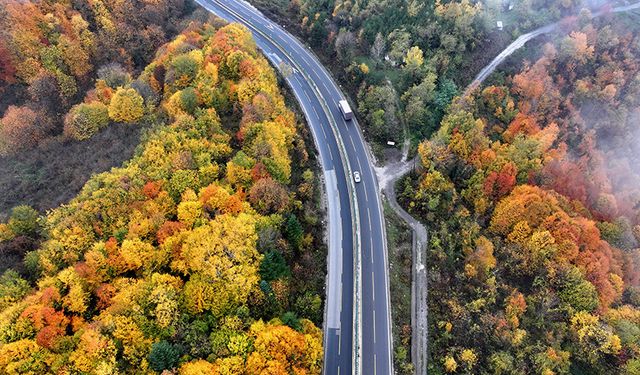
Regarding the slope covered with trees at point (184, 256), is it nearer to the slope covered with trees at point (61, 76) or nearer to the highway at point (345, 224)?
the highway at point (345, 224)

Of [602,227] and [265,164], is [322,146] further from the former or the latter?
[602,227]

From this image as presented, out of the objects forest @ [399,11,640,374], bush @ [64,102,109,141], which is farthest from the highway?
bush @ [64,102,109,141]

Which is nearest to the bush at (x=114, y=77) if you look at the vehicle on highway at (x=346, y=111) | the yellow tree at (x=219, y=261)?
the vehicle on highway at (x=346, y=111)

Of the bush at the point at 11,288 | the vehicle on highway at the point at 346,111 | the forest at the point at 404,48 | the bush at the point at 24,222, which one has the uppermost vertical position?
the forest at the point at 404,48

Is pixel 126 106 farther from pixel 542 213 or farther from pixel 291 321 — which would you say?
pixel 542 213

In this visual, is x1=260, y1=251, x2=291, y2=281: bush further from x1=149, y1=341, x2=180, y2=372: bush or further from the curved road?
the curved road

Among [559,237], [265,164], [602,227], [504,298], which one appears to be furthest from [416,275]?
[602,227]
